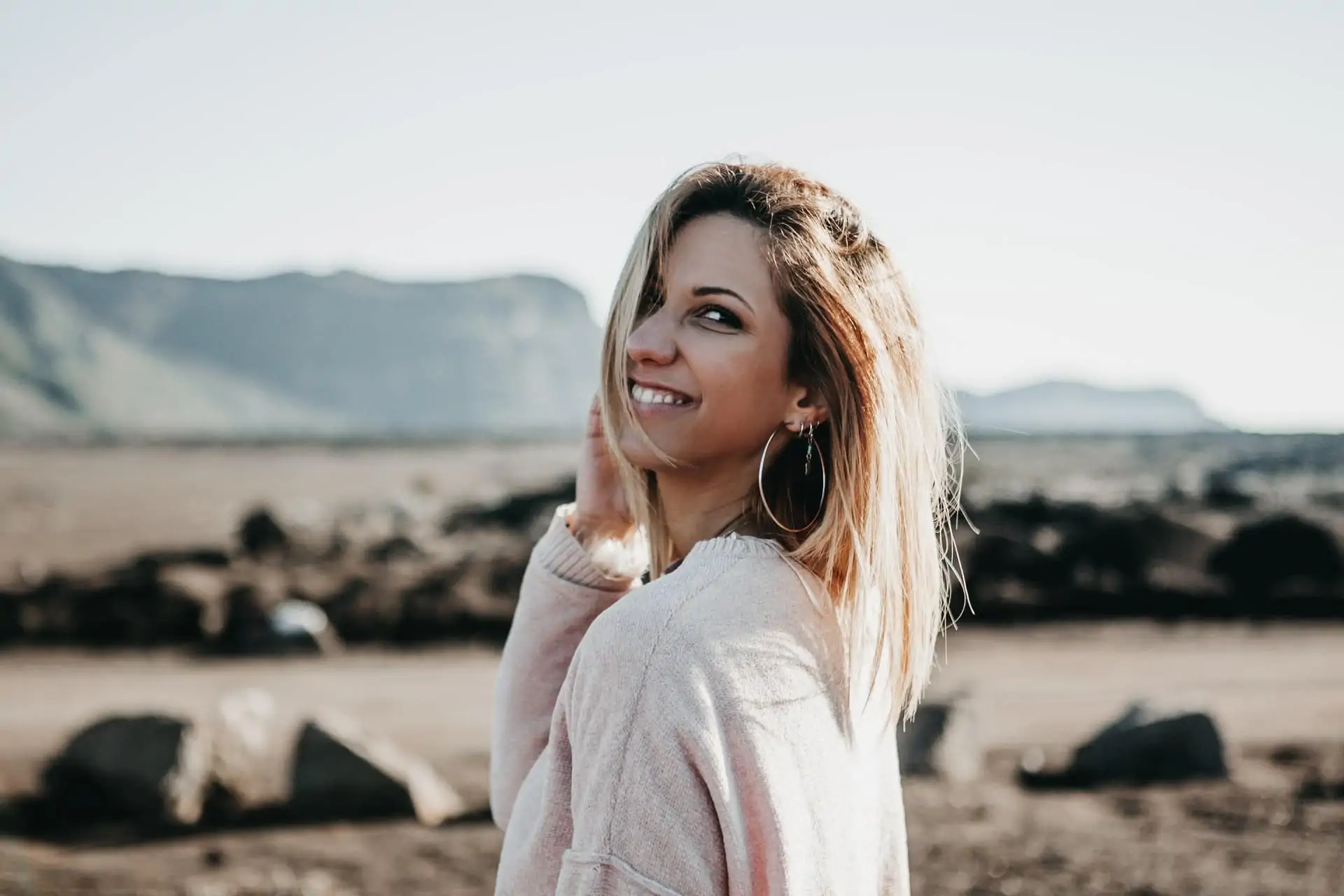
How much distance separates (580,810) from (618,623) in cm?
20

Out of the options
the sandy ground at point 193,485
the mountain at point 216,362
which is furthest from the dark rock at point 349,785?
the mountain at point 216,362

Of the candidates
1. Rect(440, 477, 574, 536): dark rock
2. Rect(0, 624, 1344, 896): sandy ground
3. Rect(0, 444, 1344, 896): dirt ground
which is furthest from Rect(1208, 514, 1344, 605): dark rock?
Rect(440, 477, 574, 536): dark rock

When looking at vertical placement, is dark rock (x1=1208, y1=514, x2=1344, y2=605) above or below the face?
below

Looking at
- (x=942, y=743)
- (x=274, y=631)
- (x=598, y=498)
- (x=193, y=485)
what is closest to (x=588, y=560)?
(x=598, y=498)

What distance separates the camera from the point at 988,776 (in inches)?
282

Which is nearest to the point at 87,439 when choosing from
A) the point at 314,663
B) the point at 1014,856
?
the point at 314,663

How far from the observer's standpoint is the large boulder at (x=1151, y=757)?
7.00 meters

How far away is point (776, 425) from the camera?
1.65 metres

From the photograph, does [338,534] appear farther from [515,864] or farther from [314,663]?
[515,864]

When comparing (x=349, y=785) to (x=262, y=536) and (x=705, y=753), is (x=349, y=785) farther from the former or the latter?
(x=262, y=536)

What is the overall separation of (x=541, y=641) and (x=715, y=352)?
1.75 feet

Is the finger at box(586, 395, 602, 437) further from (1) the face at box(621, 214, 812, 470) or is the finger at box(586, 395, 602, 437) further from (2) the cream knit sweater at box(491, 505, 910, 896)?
(2) the cream knit sweater at box(491, 505, 910, 896)

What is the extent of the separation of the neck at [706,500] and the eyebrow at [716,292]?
→ 0.78 ft

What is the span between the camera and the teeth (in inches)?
64.6
